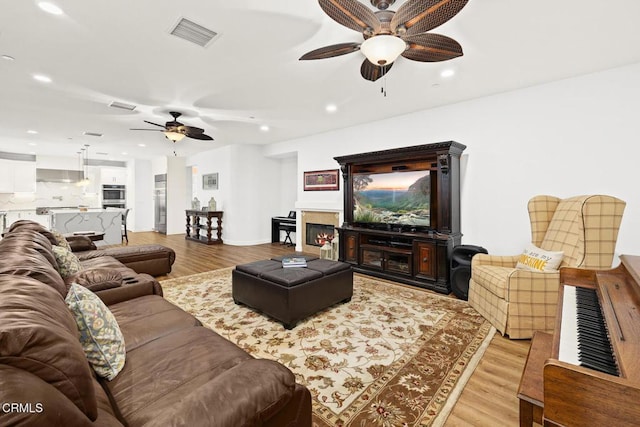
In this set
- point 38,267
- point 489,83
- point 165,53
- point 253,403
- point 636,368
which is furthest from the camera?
point 489,83

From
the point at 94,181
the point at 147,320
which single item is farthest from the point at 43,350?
the point at 94,181

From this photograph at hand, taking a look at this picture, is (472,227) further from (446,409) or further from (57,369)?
(57,369)

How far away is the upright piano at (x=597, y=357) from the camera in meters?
0.78

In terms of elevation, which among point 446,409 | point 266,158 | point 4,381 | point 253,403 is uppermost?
point 266,158

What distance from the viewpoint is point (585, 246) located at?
95.0 inches

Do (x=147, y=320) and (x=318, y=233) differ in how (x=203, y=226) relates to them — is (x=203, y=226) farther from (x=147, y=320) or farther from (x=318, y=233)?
(x=147, y=320)

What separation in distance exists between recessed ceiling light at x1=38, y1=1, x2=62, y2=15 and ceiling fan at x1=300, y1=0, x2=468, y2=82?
1.95m

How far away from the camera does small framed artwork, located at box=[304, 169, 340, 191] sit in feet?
19.3

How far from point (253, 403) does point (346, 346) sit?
1.58 meters

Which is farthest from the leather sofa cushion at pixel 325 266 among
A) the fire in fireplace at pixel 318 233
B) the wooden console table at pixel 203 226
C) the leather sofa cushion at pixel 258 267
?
the wooden console table at pixel 203 226

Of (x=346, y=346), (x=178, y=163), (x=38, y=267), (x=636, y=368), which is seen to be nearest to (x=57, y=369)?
(x=38, y=267)

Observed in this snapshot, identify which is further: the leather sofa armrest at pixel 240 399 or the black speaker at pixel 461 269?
the black speaker at pixel 461 269

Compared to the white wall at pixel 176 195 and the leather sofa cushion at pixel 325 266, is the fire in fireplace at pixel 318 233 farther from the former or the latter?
the white wall at pixel 176 195

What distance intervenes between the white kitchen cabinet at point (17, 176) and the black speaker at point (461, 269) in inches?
460
